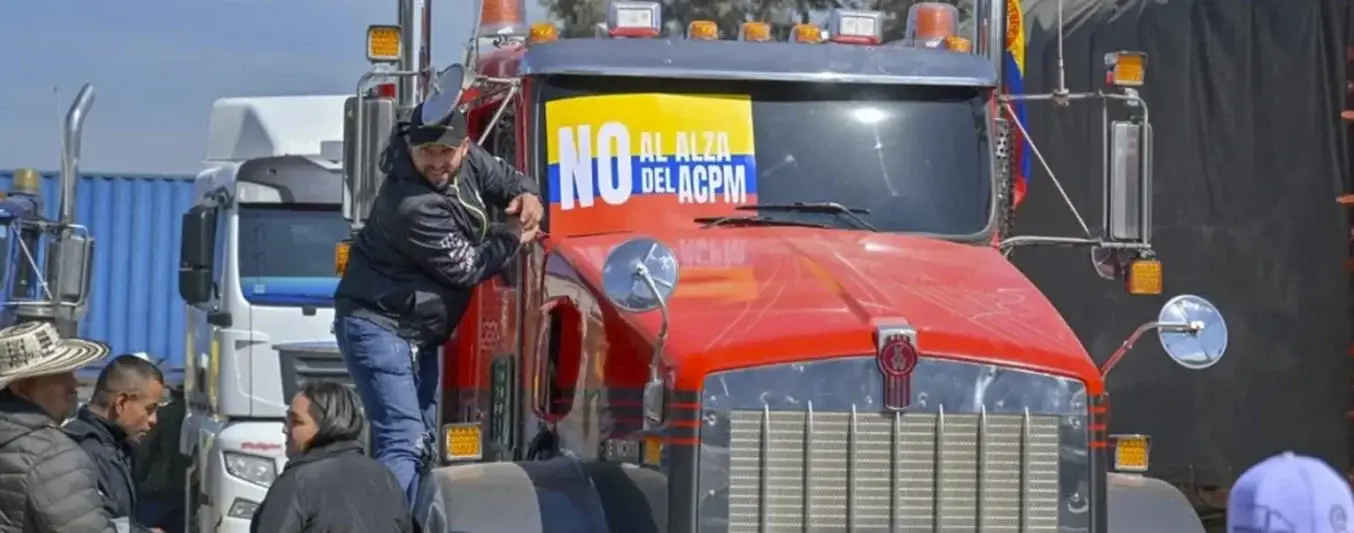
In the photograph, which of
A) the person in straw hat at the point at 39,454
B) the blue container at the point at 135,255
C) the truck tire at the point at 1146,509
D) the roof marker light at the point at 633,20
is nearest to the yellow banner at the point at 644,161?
the roof marker light at the point at 633,20

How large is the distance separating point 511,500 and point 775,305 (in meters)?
0.91

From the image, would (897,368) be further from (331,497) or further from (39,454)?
(39,454)

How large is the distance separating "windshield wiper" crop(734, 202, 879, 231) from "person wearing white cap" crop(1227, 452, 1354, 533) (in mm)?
3378

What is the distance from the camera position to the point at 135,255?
19828mm

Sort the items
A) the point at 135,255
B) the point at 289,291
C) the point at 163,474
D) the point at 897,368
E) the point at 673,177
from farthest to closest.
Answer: the point at 135,255 < the point at 163,474 < the point at 289,291 < the point at 673,177 < the point at 897,368

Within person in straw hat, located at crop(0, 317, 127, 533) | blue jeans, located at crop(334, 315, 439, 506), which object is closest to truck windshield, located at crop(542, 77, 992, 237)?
blue jeans, located at crop(334, 315, 439, 506)

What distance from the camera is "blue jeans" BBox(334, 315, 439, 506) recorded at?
22.2ft

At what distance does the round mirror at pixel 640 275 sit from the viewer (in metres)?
5.54

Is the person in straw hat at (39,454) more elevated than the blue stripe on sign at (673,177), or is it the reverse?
the blue stripe on sign at (673,177)

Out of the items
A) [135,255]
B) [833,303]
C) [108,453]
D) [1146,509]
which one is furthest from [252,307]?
[135,255]

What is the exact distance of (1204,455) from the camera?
9344 millimetres

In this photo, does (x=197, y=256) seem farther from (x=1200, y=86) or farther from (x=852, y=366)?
(x=852, y=366)

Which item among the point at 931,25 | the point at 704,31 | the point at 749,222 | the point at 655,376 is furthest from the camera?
the point at 931,25

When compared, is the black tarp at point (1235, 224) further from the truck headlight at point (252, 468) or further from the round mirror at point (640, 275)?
the round mirror at point (640, 275)
